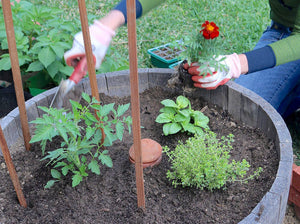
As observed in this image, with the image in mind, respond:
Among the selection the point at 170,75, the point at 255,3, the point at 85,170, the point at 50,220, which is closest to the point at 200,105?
the point at 170,75

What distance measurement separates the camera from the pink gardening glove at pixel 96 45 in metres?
1.80

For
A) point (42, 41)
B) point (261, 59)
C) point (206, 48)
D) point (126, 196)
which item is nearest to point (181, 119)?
point (206, 48)

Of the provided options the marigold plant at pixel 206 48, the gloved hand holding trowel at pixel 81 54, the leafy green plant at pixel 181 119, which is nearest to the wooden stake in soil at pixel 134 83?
the leafy green plant at pixel 181 119

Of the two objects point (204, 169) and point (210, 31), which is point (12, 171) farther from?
point (210, 31)

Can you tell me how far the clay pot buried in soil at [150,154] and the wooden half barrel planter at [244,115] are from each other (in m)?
0.52

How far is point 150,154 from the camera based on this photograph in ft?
5.38

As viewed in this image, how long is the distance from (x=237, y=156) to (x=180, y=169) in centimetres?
37

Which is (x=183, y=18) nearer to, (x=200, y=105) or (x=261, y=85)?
(x=261, y=85)

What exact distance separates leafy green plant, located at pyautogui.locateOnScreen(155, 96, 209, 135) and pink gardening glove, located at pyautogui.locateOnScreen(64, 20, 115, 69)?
441mm

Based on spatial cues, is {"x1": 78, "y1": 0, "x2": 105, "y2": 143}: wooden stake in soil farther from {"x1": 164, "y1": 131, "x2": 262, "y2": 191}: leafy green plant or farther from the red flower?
the red flower

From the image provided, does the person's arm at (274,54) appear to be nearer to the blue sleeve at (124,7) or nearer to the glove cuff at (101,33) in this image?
the blue sleeve at (124,7)

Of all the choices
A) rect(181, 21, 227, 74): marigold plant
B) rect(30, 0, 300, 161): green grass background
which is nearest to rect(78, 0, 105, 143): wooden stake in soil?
rect(181, 21, 227, 74): marigold plant

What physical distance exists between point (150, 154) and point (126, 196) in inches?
9.9

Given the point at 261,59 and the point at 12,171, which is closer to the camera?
→ the point at 12,171
